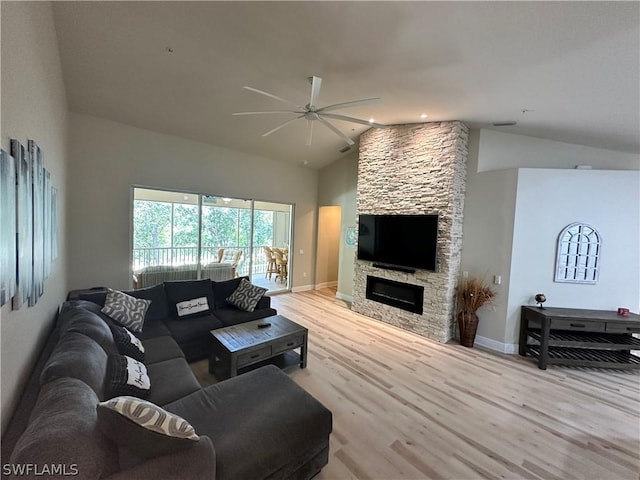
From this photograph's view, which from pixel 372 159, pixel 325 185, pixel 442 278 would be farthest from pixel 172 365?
pixel 325 185

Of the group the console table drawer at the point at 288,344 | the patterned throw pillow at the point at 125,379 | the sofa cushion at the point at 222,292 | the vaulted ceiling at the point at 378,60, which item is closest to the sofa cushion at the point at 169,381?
the patterned throw pillow at the point at 125,379

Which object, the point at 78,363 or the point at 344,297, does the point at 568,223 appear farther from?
the point at 78,363

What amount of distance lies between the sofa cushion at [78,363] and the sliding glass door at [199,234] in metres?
3.44

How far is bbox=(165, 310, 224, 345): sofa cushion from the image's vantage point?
3.29 m

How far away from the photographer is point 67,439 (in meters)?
1.07

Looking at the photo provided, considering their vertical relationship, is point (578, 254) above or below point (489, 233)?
below

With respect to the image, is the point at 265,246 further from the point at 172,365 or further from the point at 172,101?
the point at 172,365

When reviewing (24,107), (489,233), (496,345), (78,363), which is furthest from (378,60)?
(496,345)

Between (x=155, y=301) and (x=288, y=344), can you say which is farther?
(x=155, y=301)

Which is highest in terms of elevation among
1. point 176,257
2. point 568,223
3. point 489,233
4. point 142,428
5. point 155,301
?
point 568,223

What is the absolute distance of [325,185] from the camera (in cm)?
730

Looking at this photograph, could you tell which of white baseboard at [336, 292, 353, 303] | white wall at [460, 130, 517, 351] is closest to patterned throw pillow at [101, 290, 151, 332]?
white baseboard at [336, 292, 353, 303]

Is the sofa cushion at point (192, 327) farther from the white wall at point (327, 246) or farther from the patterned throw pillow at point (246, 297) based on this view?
the white wall at point (327, 246)

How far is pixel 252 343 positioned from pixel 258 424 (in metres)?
1.31
